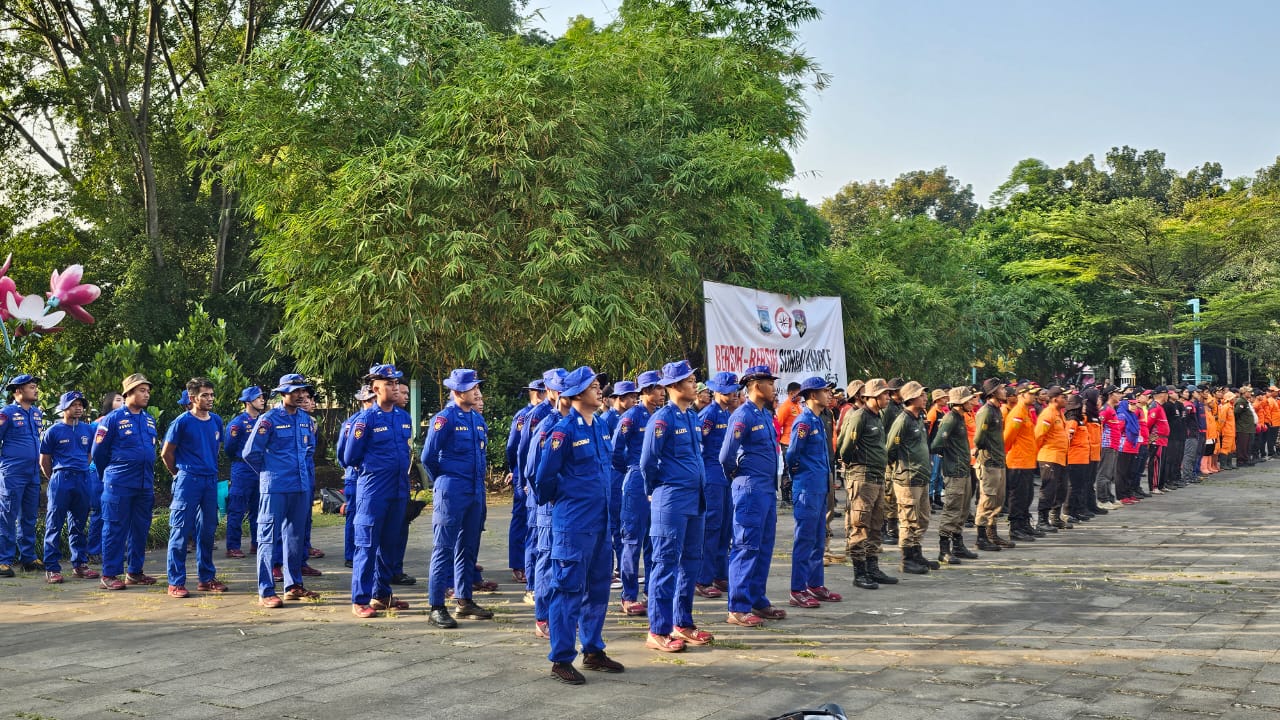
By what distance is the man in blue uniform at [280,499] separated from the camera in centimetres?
870

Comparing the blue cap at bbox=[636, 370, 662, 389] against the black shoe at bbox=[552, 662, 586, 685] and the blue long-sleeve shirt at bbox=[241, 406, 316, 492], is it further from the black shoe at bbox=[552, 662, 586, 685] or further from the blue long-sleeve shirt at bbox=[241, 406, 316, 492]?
the blue long-sleeve shirt at bbox=[241, 406, 316, 492]

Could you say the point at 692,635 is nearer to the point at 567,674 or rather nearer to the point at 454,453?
the point at 567,674

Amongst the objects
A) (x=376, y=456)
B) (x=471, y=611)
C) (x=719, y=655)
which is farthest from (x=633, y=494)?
(x=376, y=456)

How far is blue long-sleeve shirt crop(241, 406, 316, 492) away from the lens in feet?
28.8

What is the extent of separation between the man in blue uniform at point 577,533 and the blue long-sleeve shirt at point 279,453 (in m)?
3.17

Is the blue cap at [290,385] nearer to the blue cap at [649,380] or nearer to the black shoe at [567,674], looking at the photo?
the blue cap at [649,380]

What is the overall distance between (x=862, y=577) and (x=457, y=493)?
3831mm

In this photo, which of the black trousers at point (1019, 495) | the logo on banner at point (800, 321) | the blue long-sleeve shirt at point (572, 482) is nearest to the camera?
the blue long-sleeve shirt at point (572, 482)

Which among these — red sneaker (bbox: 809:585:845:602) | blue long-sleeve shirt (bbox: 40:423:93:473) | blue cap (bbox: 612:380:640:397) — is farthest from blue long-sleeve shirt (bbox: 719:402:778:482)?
blue long-sleeve shirt (bbox: 40:423:93:473)

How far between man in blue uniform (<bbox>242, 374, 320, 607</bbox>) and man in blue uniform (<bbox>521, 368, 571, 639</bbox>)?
242 cm

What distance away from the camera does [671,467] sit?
7.23 metres

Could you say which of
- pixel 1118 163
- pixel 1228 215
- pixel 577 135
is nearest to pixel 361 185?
pixel 577 135

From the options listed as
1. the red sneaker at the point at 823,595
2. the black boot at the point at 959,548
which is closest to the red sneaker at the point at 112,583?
the red sneaker at the point at 823,595

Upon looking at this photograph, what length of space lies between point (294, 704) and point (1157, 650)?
553 centimetres
